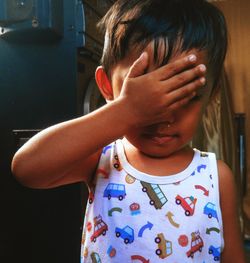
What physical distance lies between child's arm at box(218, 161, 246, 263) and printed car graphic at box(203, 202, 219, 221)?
3cm

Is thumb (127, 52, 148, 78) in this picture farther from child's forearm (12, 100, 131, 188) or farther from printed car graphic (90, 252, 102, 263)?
printed car graphic (90, 252, 102, 263)

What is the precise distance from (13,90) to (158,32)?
1044 mm

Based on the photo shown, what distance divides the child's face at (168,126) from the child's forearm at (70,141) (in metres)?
0.06

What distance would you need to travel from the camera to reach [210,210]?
2.15ft

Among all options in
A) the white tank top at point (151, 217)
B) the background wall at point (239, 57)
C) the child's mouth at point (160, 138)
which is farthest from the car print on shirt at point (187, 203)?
the background wall at point (239, 57)

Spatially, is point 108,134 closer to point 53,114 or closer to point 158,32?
point 158,32

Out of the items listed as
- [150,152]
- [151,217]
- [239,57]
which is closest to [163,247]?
[151,217]

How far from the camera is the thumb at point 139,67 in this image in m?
0.55

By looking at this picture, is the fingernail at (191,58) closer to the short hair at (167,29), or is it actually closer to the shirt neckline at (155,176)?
the short hair at (167,29)

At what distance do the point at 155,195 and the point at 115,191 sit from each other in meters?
0.07

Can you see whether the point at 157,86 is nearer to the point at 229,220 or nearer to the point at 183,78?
the point at 183,78

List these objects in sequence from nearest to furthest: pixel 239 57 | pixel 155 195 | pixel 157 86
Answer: pixel 157 86
pixel 155 195
pixel 239 57

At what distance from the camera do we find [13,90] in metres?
1.50

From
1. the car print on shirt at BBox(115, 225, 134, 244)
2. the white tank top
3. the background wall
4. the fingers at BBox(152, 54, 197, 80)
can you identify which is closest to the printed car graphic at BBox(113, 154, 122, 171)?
the white tank top
